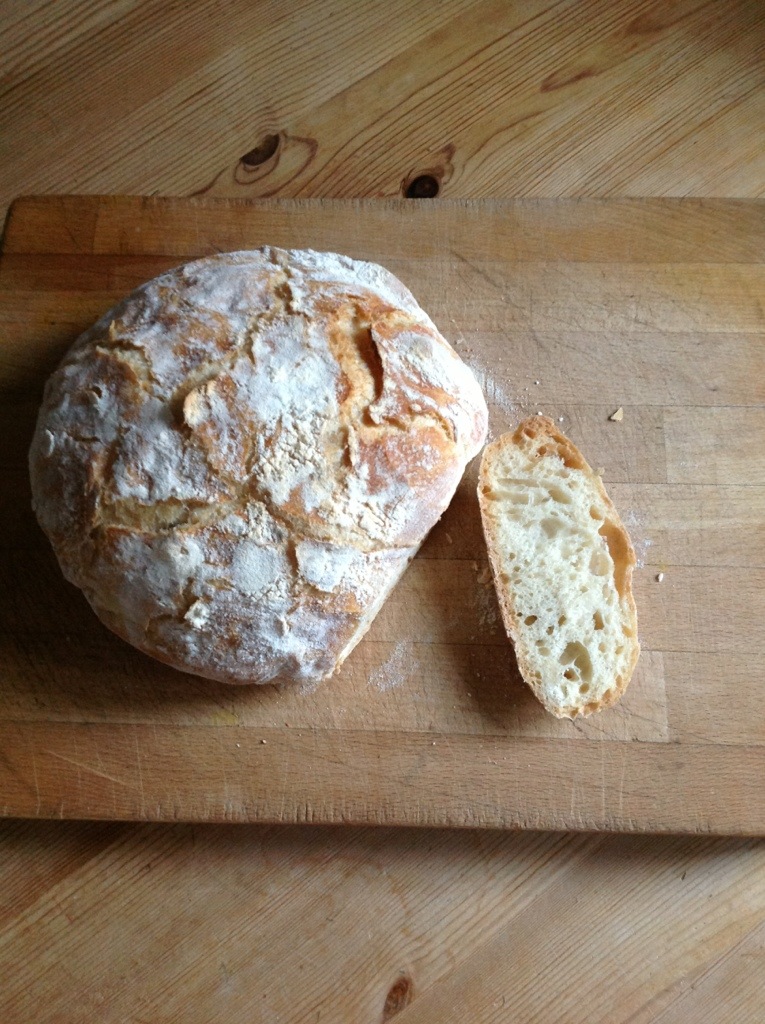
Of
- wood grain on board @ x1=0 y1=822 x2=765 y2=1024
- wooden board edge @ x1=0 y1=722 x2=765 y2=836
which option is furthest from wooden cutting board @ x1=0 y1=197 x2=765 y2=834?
wood grain on board @ x1=0 y1=822 x2=765 y2=1024

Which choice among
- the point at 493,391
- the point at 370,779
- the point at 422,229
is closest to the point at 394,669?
the point at 370,779

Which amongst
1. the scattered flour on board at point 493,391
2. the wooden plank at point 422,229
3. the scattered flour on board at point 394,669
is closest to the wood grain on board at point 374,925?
the scattered flour on board at point 394,669

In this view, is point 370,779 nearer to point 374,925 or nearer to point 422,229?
point 374,925

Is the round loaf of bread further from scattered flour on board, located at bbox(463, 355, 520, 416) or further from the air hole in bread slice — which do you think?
the air hole in bread slice

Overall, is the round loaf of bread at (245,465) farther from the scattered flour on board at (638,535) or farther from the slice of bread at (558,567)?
the scattered flour on board at (638,535)

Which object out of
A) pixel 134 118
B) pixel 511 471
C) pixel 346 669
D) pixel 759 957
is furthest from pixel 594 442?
pixel 134 118

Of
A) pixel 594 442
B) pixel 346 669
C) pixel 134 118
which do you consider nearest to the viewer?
pixel 346 669

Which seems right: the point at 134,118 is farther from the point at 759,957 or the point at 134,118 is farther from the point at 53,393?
the point at 759,957

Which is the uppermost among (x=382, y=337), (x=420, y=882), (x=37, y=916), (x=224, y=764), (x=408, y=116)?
(x=408, y=116)
